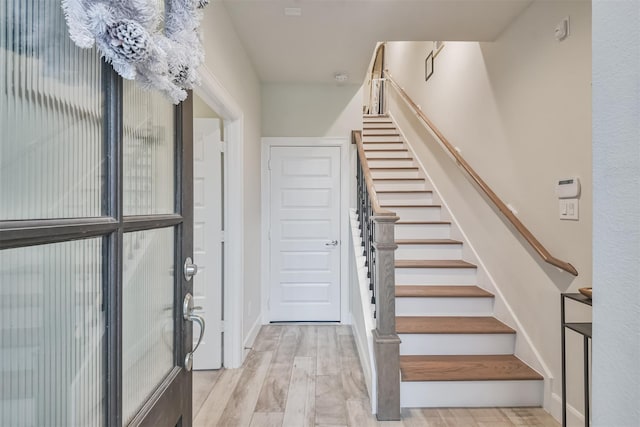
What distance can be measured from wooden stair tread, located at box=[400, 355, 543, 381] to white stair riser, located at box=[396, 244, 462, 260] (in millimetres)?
1118

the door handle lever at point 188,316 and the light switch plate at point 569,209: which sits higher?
the light switch plate at point 569,209

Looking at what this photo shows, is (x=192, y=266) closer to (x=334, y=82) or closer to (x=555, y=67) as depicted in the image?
(x=555, y=67)

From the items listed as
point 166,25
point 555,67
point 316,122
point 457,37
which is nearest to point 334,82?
point 316,122

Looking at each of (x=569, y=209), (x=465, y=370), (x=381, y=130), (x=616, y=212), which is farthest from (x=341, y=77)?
(x=616, y=212)

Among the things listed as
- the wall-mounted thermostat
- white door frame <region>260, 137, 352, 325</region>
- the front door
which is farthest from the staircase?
the front door

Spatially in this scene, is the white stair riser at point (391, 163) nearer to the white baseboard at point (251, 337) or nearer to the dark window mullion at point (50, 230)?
the white baseboard at point (251, 337)

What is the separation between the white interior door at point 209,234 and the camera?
109 inches

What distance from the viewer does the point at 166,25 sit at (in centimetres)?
85

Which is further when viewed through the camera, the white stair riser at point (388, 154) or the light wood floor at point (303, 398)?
the white stair riser at point (388, 154)

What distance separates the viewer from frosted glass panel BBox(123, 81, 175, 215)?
2.66ft

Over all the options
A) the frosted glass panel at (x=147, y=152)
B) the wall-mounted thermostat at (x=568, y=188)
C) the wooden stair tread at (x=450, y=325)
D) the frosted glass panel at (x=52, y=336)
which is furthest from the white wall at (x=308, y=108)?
the frosted glass panel at (x=52, y=336)

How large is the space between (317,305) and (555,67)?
118 inches

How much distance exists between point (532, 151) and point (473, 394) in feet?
5.46

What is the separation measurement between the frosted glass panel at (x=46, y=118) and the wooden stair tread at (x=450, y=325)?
7.35ft
